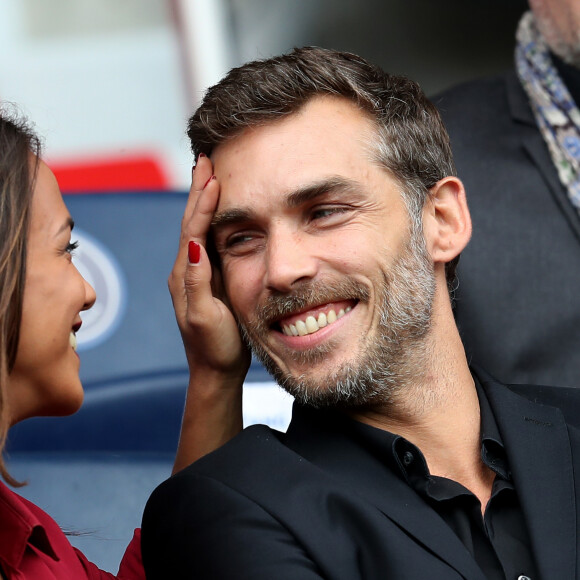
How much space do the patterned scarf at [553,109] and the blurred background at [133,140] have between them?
0.84 meters

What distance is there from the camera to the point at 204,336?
204 cm

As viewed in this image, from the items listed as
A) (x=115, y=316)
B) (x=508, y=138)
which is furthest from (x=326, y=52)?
(x=115, y=316)

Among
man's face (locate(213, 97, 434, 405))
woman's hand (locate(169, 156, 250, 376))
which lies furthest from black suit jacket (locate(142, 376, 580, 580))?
woman's hand (locate(169, 156, 250, 376))

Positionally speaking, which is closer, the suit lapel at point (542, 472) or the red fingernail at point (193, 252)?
the suit lapel at point (542, 472)

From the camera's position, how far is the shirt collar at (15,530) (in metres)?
1.61

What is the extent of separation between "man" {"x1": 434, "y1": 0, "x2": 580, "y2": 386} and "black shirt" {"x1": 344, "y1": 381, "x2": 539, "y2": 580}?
0.68m

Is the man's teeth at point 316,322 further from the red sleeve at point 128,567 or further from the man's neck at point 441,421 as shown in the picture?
the red sleeve at point 128,567

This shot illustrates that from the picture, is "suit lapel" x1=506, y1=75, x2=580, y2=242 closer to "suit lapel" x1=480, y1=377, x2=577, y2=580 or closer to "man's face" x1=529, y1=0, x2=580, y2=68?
"man's face" x1=529, y1=0, x2=580, y2=68

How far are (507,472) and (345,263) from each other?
445 mm

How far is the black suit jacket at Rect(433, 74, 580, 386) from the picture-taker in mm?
→ 2500

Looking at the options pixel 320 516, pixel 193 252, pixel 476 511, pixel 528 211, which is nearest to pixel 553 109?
pixel 528 211

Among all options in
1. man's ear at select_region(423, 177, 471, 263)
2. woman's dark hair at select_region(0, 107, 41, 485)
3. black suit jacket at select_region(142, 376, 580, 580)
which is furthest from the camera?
man's ear at select_region(423, 177, 471, 263)

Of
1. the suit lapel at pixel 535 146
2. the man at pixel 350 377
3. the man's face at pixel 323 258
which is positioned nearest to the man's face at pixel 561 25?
the suit lapel at pixel 535 146

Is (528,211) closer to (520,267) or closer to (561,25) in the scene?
(520,267)
